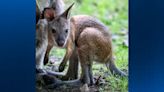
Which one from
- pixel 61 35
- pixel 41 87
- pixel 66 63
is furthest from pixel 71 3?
pixel 41 87

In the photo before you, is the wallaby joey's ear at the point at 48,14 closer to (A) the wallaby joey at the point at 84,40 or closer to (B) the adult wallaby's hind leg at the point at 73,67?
(A) the wallaby joey at the point at 84,40

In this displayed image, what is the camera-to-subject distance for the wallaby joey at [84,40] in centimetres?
317

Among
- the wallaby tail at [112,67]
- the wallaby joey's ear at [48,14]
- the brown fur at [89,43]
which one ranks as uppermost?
the wallaby joey's ear at [48,14]

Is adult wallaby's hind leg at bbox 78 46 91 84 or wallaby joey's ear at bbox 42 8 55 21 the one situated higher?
wallaby joey's ear at bbox 42 8 55 21

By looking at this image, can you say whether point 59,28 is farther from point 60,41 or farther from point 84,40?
point 84,40

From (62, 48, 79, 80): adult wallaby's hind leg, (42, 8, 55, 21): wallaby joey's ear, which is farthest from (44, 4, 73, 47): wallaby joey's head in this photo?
(62, 48, 79, 80): adult wallaby's hind leg

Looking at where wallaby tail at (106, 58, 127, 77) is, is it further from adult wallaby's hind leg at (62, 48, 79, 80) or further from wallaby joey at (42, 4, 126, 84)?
adult wallaby's hind leg at (62, 48, 79, 80)

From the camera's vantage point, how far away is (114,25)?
12.6ft

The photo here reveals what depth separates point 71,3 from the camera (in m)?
3.16

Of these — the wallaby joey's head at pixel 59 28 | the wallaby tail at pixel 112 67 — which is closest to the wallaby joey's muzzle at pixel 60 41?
the wallaby joey's head at pixel 59 28

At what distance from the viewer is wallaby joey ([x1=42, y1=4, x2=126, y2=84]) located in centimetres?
317

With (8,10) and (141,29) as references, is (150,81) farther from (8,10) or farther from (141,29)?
(8,10)

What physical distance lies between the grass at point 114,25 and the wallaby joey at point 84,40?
0.05 metres

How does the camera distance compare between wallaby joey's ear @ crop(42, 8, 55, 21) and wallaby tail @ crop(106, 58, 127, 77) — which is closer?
wallaby joey's ear @ crop(42, 8, 55, 21)
